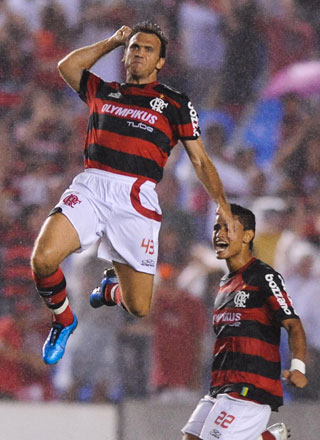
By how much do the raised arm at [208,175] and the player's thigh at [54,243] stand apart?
Answer: 30.5 inches

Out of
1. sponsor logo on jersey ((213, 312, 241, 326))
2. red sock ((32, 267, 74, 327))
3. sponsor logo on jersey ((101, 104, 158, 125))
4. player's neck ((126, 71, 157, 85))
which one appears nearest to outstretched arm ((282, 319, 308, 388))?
sponsor logo on jersey ((213, 312, 241, 326))

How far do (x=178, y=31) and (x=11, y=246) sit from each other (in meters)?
2.32

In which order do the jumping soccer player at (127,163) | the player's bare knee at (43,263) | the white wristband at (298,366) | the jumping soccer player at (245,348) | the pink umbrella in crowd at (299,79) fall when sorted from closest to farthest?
1. the white wristband at (298,366)
2. the player's bare knee at (43,263)
3. the jumping soccer player at (245,348)
4. the jumping soccer player at (127,163)
5. the pink umbrella in crowd at (299,79)

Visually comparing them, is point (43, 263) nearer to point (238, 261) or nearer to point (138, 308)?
point (138, 308)

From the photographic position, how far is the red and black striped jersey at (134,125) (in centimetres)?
491

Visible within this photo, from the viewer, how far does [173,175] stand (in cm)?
771

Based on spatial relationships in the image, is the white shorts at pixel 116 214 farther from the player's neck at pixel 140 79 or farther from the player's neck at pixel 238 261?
the player's neck at pixel 140 79

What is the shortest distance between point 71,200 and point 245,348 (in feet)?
A: 3.80

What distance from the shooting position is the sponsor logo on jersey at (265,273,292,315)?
183 inches

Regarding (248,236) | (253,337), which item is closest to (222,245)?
(248,236)

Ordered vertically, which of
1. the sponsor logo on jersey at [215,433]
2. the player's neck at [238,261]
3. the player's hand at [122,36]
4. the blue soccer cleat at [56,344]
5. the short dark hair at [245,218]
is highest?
the player's hand at [122,36]

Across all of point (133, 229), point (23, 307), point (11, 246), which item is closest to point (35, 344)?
point (23, 307)

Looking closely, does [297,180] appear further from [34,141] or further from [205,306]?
[34,141]

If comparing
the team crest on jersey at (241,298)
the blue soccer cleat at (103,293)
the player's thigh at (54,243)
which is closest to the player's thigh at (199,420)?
the team crest on jersey at (241,298)
